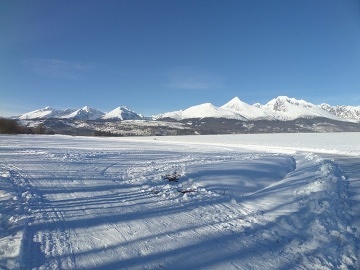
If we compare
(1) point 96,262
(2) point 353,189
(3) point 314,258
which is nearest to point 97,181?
(1) point 96,262

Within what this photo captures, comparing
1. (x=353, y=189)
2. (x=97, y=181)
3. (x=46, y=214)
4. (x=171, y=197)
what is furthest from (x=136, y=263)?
(x=353, y=189)

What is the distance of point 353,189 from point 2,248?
1227cm

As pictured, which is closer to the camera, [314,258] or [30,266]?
[30,266]

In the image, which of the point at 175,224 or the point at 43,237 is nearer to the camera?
→ the point at 43,237

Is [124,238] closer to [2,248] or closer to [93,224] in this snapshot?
[93,224]

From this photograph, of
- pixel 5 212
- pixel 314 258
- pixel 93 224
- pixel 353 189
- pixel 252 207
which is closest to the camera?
pixel 314 258

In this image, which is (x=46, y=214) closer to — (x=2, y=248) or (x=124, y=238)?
(x=2, y=248)

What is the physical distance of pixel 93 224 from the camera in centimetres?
628

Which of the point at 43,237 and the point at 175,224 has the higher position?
the point at 43,237

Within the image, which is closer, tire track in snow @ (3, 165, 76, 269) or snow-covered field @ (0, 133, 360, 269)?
tire track in snow @ (3, 165, 76, 269)

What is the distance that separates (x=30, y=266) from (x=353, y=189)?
11790 millimetres

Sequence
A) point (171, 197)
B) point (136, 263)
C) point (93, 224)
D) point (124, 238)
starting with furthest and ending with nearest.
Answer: point (171, 197) → point (93, 224) → point (124, 238) → point (136, 263)

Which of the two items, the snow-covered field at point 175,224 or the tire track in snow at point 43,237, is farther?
the snow-covered field at point 175,224

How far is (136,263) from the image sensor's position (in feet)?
15.4
